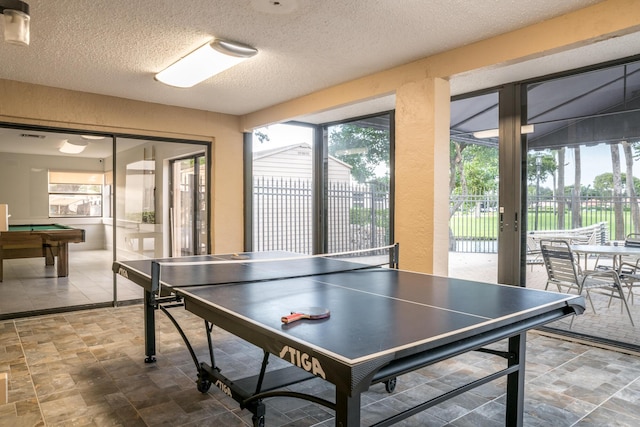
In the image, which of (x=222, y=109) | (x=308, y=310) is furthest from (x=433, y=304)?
(x=222, y=109)

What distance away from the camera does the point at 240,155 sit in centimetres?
634

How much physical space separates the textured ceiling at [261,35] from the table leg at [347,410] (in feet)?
7.86

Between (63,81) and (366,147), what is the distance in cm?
373

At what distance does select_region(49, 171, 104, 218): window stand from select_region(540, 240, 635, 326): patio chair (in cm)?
525

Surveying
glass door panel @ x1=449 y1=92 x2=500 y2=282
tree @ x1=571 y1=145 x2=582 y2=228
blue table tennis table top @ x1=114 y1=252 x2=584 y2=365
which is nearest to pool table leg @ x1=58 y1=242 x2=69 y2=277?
blue table tennis table top @ x1=114 y1=252 x2=584 y2=365

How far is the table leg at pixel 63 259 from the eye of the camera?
575cm

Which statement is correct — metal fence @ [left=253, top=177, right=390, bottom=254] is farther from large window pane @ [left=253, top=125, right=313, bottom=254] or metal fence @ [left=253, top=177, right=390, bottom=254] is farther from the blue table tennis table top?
the blue table tennis table top

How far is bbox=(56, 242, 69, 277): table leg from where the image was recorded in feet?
18.9

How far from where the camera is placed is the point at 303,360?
142 centimetres

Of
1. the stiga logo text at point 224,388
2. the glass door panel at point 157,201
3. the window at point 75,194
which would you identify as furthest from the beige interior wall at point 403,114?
the stiga logo text at point 224,388

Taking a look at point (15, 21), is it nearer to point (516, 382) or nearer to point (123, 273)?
point (123, 273)

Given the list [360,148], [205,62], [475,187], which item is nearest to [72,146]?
[205,62]

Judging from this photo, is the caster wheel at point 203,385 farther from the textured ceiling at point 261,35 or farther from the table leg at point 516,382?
the textured ceiling at point 261,35

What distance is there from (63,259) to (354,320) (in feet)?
18.1
